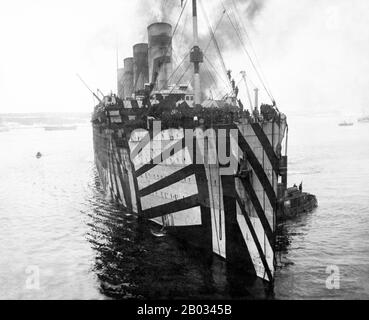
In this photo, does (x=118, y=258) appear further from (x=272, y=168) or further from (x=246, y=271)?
(x=272, y=168)

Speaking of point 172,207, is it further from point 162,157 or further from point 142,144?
point 142,144

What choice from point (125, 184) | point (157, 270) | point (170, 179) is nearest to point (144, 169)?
point (170, 179)

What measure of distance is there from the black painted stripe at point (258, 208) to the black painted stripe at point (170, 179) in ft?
9.61

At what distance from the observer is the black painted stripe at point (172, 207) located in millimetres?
16638

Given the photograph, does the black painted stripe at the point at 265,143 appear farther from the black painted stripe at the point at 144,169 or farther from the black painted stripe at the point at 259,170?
the black painted stripe at the point at 144,169

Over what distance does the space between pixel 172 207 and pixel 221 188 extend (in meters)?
4.27

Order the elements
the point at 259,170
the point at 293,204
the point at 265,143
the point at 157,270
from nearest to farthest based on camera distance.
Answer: the point at 259,170 → the point at 265,143 → the point at 157,270 → the point at 293,204

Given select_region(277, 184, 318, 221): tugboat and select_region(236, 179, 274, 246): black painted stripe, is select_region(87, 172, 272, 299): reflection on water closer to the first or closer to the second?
select_region(236, 179, 274, 246): black painted stripe

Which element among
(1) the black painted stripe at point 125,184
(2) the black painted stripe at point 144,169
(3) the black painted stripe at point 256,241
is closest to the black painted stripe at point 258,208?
(3) the black painted stripe at point 256,241

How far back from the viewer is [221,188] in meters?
15.0

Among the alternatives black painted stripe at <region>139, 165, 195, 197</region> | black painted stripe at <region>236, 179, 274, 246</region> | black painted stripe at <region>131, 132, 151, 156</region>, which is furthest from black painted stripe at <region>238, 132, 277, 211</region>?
black painted stripe at <region>131, 132, 151, 156</region>

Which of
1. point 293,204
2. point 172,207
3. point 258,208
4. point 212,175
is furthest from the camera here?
point 293,204

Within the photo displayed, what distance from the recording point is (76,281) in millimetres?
14438

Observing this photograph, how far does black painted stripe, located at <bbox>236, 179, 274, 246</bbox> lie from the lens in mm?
14141
